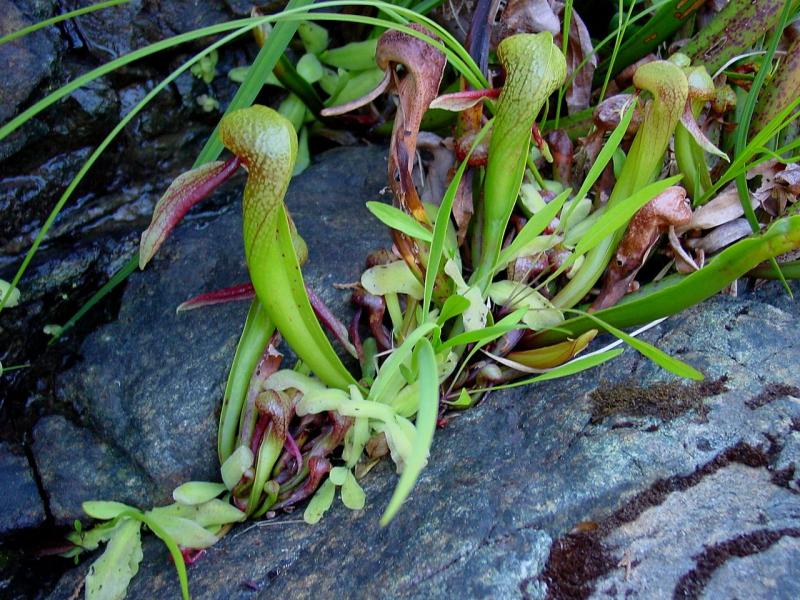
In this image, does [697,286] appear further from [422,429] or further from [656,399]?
[422,429]

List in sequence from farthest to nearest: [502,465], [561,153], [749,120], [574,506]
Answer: [561,153]
[749,120]
[502,465]
[574,506]

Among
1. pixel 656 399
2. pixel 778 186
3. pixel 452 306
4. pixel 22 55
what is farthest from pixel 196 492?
pixel 778 186

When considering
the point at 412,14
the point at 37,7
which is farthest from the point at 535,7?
the point at 37,7

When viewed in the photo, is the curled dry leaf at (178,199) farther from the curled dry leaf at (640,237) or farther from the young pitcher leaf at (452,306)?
the curled dry leaf at (640,237)

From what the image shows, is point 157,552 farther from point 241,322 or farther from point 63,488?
point 241,322

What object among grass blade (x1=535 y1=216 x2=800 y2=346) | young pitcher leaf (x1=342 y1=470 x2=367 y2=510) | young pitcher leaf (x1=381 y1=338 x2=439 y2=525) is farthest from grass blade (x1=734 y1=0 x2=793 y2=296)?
young pitcher leaf (x1=342 y1=470 x2=367 y2=510)

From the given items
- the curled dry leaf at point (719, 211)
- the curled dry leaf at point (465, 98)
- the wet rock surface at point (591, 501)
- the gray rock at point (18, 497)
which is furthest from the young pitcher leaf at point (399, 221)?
the gray rock at point (18, 497)

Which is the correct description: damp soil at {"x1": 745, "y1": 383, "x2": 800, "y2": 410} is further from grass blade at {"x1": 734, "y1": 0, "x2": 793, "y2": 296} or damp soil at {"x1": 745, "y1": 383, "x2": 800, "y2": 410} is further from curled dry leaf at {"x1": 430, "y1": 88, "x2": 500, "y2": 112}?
curled dry leaf at {"x1": 430, "y1": 88, "x2": 500, "y2": 112}
